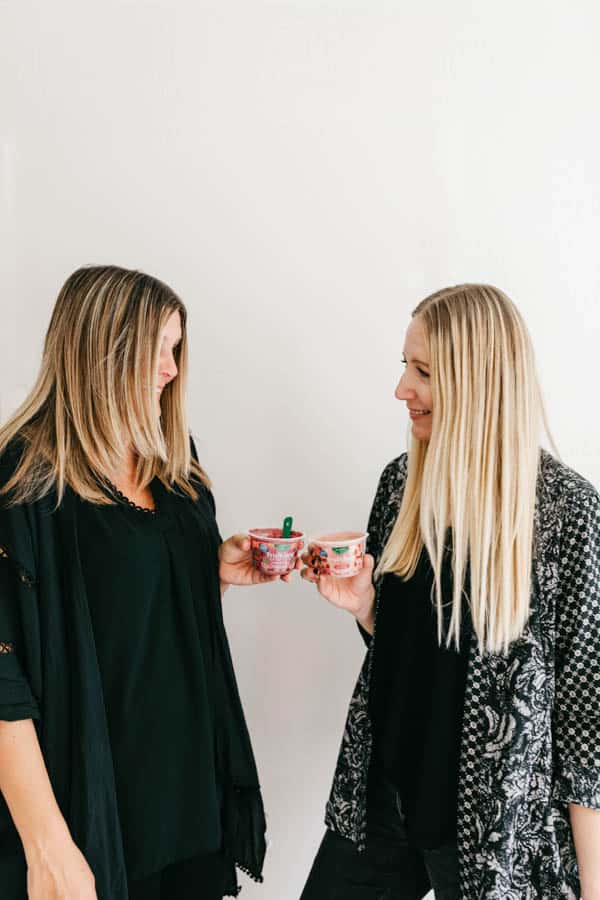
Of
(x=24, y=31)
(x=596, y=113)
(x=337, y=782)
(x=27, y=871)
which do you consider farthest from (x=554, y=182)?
(x=27, y=871)

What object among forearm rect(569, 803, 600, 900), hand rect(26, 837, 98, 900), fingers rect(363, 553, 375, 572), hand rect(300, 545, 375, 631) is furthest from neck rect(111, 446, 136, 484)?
forearm rect(569, 803, 600, 900)

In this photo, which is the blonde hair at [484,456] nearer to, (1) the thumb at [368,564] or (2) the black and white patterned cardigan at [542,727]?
(2) the black and white patterned cardigan at [542,727]

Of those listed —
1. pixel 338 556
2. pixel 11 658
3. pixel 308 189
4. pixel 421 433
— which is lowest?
pixel 11 658

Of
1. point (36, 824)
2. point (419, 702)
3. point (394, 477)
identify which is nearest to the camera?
point (36, 824)

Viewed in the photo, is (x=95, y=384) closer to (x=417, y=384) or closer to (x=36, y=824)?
(x=417, y=384)

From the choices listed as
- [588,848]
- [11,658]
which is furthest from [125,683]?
[588,848]

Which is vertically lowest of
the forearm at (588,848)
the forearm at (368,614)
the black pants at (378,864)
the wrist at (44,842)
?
the black pants at (378,864)

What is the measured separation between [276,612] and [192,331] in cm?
81

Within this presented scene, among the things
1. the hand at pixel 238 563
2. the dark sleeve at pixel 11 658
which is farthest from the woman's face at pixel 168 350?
the dark sleeve at pixel 11 658

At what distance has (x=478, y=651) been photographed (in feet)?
4.28

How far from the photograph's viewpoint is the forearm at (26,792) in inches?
45.2

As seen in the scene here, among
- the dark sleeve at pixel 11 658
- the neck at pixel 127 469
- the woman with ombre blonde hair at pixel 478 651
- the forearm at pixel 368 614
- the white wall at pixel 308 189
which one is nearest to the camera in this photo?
the dark sleeve at pixel 11 658

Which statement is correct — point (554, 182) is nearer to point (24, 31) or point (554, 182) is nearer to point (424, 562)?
point (424, 562)

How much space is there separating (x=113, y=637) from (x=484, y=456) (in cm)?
78
